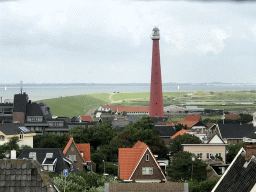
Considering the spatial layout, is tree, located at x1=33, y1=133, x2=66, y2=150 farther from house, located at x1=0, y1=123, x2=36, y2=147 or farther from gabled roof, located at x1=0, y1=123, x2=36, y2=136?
gabled roof, located at x1=0, y1=123, x2=36, y2=136

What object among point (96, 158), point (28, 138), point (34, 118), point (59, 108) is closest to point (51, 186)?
point (96, 158)

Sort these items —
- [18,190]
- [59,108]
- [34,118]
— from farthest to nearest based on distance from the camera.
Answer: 1. [59,108]
2. [34,118]
3. [18,190]

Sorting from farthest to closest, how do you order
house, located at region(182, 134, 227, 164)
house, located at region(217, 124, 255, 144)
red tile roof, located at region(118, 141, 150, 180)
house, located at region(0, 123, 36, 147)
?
house, located at region(217, 124, 255, 144) < house, located at region(0, 123, 36, 147) < house, located at region(182, 134, 227, 164) < red tile roof, located at region(118, 141, 150, 180)

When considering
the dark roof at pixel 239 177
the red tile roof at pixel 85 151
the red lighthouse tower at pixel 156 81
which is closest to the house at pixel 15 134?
the red tile roof at pixel 85 151

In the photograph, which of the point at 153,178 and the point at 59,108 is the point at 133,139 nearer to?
the point at 153,178

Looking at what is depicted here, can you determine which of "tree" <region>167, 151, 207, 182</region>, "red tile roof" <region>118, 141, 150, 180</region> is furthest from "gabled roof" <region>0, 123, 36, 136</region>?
"tree" <region>167, 151, 207, 182</region>

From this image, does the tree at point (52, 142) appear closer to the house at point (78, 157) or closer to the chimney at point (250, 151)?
the house at point (78, 157)
